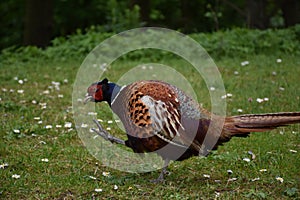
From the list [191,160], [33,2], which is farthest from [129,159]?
[33,2]

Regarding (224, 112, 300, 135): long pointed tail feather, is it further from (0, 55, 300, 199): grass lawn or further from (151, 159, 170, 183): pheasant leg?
(151, 159, 170, 183): pheasant leg

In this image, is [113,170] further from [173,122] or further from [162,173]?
[173,122]

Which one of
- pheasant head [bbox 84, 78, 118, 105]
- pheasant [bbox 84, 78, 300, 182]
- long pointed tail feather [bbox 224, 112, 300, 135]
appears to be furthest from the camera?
pheasant head [bbox 84, 78, 118, 105]

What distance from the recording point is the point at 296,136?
5.87 meters

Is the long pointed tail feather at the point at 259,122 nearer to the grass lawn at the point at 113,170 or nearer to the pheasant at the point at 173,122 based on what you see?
the pheasant at the point at 173,122

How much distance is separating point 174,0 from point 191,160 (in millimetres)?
12578

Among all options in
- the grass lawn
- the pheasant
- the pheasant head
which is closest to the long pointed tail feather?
the pheasant

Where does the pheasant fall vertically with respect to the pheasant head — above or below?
below

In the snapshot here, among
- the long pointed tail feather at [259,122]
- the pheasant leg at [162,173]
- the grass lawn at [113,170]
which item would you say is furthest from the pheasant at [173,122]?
the grass lawn at [113,170]

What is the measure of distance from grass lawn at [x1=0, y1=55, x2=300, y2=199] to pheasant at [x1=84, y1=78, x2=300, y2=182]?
0.39 metres

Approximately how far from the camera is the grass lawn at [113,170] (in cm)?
444

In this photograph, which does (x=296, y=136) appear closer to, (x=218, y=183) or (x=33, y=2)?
(x=218, y=183)

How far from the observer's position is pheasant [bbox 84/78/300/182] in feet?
14.4

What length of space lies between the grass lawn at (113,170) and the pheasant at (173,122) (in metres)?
0.39
